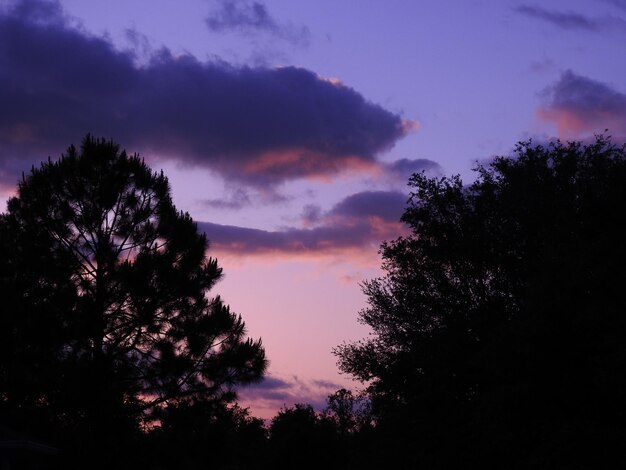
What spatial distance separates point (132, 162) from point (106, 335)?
644cm

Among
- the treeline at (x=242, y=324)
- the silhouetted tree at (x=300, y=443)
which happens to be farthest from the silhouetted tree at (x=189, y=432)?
the silhouetted tree at (x=300, y=443)

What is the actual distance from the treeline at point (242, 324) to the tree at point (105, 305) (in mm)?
50

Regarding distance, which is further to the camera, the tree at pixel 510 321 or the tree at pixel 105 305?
the tree at pixel 105 305

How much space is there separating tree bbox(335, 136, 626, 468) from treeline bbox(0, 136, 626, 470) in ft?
0.23

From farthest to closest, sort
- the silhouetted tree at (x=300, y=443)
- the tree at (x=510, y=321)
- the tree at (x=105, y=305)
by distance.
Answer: the silhouetted tree at (x=300, y=443) < the tree at (x=105, y=305) < the tree at (x=510, y=321)

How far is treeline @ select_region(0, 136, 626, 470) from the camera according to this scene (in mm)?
23078

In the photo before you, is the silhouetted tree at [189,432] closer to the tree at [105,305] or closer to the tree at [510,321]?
the tree at [105,305]

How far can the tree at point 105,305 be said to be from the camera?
2719cm

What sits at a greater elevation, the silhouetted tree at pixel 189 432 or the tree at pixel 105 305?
the tree at pixel 105 305

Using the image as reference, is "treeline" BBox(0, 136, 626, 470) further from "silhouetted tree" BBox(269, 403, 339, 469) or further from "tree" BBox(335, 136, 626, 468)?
"silhouetted tree" BBox(269, 403, 339, 469)

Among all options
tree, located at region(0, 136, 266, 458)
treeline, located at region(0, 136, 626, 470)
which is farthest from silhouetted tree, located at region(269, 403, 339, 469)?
tree, located at region(0, 136, 266, 458)

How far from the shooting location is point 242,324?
98.8 feet

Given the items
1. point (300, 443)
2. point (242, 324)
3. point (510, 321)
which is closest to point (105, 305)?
point (242, 324)

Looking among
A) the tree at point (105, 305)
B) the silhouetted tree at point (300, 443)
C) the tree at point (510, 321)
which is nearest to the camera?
the tree at point (510, 321)
